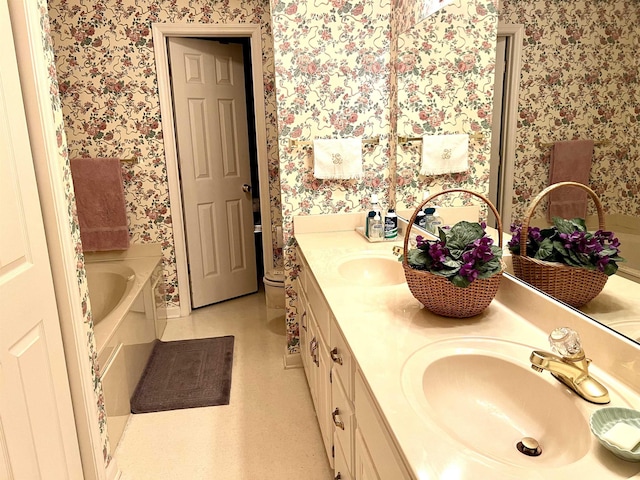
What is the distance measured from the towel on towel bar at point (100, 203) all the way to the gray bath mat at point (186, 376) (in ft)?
2.71

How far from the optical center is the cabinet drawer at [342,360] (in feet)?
4.29

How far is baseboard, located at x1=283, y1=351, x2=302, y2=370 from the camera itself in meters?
2.73

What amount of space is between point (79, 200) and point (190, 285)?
3.25 feet

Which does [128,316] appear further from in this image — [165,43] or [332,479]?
[165,43]

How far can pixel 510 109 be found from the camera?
1.41 metres

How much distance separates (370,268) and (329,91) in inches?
38.7

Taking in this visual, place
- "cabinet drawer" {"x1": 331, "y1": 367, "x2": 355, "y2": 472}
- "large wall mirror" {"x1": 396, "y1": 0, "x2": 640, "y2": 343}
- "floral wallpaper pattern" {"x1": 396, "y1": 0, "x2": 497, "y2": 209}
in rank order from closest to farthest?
1. "large wall mirror" {"x1": 396, "y1": 0, "x2": 640, "y2": 343}
2. "cabinet drawer" {"x1": 331, "y1": 367, "x2": 355, "y2": 472}
3. "floral wallpaper pattern" {"x1": 396, "y1": 0, "x2": 497, "y2": 209}

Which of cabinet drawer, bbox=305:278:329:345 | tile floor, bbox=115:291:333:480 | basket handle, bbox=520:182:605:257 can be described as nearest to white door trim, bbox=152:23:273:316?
tile floor, bbox=115:291:333:480

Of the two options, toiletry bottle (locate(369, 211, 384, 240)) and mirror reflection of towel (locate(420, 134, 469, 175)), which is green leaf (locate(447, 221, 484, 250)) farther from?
toiletry bottle (locate(369, 211, 384, 240))

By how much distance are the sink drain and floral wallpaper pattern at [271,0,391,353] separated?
176cm

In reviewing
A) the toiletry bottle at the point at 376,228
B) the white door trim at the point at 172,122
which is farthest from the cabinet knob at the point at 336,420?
the white door trim at the point at 172,122

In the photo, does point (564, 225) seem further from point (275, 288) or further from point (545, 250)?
point (275, 288)

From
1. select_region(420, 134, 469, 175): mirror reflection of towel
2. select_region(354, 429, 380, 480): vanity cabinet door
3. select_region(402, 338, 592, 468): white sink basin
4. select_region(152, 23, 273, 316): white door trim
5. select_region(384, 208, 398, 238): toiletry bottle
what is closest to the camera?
select_region(402, 338, 592, 468): white sink basin

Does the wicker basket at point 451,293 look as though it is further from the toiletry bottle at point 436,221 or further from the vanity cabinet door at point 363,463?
the toiletry bottle at point 436,221
